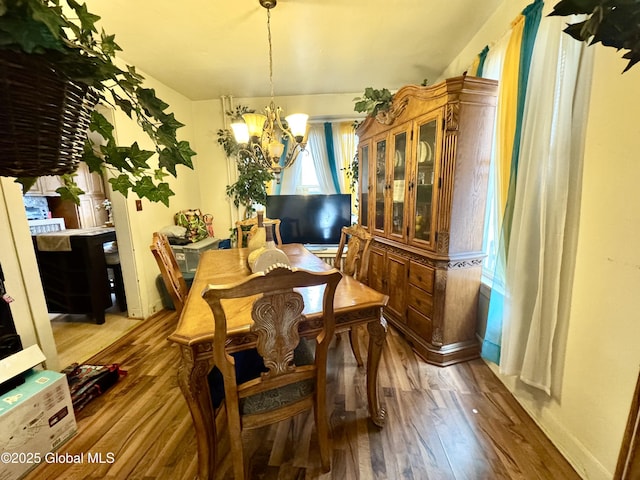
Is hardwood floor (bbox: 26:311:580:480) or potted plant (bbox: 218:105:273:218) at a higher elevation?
potted plant (bbox: 218:105:273:218)

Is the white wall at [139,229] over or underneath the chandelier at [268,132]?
underneath

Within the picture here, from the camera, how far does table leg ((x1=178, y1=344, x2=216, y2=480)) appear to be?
1074 mm

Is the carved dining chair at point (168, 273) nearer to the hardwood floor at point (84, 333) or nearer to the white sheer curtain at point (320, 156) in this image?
the hardwood floor at point (84, 333)

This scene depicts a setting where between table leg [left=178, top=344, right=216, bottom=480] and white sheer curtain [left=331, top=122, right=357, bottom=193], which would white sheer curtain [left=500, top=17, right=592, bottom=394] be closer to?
table leg [left=178, top=344, right=216, bottom=480]

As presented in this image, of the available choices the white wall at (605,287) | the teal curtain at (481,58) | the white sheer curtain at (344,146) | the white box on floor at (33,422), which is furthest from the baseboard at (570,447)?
the white sheer curtain at (344,146)

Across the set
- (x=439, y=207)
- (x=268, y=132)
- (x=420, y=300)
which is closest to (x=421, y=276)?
(x=420, y=300)

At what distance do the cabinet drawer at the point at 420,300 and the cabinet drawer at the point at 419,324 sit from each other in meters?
0.05

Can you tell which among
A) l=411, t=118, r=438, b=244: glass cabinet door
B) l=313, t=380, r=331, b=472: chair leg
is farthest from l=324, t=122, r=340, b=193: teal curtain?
l=313, t=380, r=331, b=472: chair leg

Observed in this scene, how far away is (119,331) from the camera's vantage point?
8.74ft

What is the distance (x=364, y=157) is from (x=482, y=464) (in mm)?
2663

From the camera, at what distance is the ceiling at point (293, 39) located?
1.88m

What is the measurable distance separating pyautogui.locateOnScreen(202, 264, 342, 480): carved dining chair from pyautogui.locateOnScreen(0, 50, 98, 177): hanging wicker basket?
0.50 m

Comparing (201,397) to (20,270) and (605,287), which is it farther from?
(605,287)

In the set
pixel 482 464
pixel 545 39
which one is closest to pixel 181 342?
pixel 482 464
